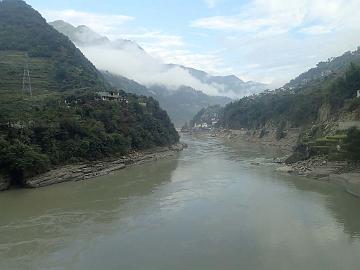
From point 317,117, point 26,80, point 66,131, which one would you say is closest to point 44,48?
point 26,80

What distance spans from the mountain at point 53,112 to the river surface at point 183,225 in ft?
8.85

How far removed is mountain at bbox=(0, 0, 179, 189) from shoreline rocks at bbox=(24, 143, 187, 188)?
0.51 meters

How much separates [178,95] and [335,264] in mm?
153883

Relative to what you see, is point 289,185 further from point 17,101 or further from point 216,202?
point 17,101

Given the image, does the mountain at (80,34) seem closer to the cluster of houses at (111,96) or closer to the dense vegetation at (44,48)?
the dense vegetation at (44,48)

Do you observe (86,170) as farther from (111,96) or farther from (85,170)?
(111,96)

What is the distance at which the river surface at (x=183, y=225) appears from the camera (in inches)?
523

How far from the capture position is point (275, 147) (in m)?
51.2

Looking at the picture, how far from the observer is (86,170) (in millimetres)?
29891

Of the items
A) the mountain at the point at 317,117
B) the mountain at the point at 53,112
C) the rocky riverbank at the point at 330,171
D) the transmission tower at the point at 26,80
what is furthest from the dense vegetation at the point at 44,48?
the rocky riverbank at the point at 330,171

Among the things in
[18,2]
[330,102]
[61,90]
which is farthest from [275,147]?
[18,2]

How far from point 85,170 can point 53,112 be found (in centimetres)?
547

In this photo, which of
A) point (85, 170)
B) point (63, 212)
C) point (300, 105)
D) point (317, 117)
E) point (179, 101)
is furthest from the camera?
point (179, 101)

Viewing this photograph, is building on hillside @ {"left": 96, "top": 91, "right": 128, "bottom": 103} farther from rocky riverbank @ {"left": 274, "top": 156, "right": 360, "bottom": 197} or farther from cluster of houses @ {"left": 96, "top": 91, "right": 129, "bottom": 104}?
rocky riverbank @ {"left": 274, "top": 156, "right": 360, "bottom": 197}
